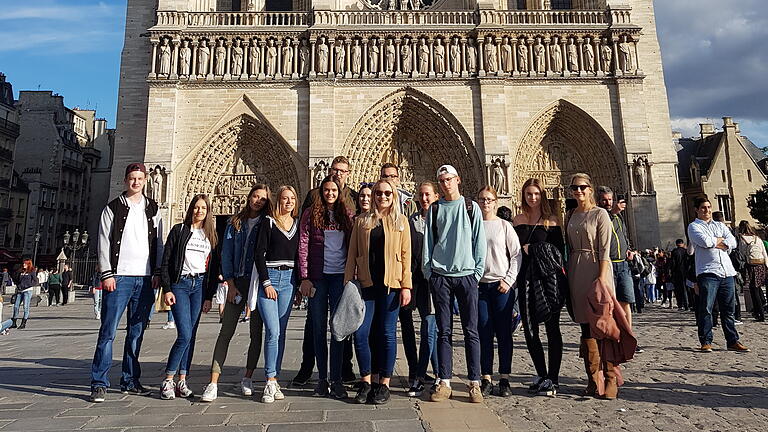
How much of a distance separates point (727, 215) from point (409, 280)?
3048 cm

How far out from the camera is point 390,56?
1778cm

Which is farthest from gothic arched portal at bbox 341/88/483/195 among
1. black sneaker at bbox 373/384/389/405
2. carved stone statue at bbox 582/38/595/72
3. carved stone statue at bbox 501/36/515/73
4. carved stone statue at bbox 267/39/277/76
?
black sneaker at bbox 373/384/389/405

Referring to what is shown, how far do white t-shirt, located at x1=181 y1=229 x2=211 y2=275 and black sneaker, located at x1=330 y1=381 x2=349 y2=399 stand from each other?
1.50 metres

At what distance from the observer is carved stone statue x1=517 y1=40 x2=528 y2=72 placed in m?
17.9

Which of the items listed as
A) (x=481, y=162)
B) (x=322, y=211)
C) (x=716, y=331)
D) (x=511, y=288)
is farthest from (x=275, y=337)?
(x=481, y=162)

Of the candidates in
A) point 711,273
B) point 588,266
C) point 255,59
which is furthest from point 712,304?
point 255,59

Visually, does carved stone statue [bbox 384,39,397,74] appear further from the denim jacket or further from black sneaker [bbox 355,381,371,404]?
black sneaker [bbox 355,381,371,404]

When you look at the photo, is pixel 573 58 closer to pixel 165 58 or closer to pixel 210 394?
pixel 165 58

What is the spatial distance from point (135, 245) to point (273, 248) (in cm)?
126

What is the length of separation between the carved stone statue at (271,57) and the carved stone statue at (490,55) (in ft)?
25.7

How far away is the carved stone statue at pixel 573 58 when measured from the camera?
1788 centimetres

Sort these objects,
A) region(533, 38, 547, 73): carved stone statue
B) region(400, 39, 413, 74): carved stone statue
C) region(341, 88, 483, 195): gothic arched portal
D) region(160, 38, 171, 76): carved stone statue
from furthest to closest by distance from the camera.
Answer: region(533, 38, 547, 73): carved stone statue < region(400, 39, 413, 74): carved stone statue < region(341, 88, 483, 195): gothic arched portal < region(160, 38, 171, 76): carved stone statue

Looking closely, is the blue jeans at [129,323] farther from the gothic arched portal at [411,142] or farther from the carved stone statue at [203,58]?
the carved stone statue at [203,58]

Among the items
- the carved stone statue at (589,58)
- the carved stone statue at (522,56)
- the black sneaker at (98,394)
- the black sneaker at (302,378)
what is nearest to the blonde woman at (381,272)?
the black sneaker at (302,378)
